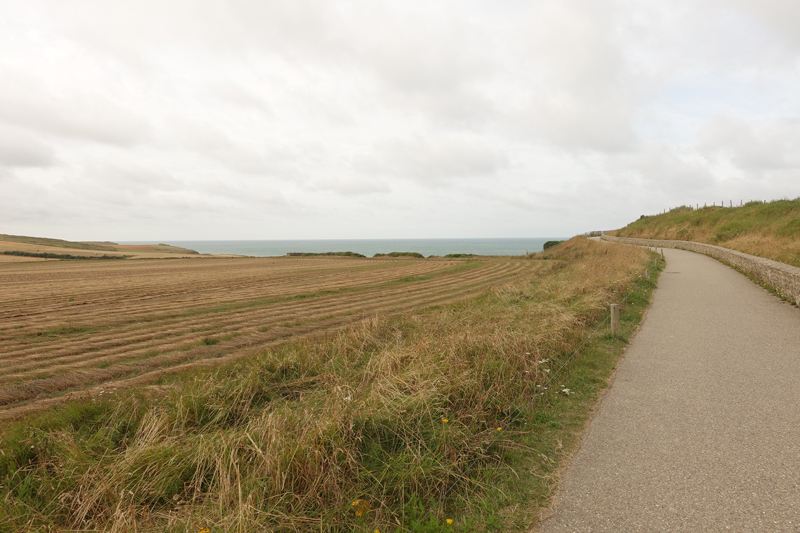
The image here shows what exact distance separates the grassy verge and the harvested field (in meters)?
2.27

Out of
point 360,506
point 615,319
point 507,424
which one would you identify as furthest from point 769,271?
point 360,506

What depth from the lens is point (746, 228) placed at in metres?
36.0

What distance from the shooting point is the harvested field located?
8.38 meters

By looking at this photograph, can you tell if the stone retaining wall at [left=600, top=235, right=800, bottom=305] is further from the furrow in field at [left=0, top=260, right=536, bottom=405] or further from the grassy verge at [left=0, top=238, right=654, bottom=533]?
the furrow in field at [left=0, top=260, right=536, bottom=405]

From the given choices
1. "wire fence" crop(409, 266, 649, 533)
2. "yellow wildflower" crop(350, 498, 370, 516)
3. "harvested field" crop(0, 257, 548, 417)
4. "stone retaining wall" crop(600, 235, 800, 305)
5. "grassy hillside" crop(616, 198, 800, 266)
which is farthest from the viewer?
"grassy hillside" crop(616, 198, 800, 266)

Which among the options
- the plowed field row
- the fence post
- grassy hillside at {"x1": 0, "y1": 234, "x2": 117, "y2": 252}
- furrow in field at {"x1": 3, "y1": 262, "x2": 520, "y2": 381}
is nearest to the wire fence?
the fence post

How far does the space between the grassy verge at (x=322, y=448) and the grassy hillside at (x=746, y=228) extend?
58.0ft

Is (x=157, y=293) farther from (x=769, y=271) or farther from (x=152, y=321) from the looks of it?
(x=769, y=271)

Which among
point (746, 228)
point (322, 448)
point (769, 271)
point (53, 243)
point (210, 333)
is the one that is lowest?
point (210, 333)

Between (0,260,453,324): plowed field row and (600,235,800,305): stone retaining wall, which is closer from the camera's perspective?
(600,235,800,305): stone retaining wall

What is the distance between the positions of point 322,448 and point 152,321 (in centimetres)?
1243

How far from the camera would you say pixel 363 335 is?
9.57 meters

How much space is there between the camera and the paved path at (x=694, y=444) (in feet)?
11.5

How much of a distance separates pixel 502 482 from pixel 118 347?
10598 mm
